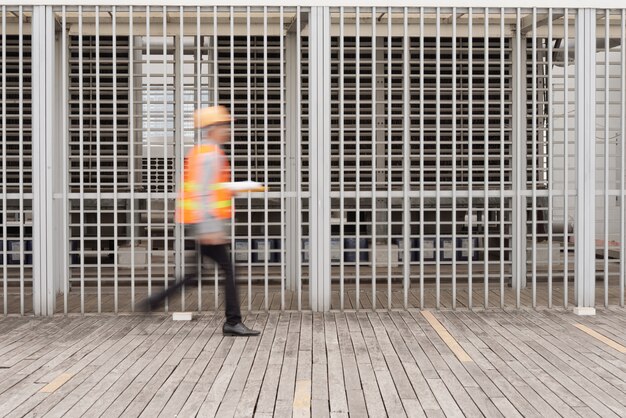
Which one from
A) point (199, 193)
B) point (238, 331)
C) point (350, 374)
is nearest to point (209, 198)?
point (199, 193)

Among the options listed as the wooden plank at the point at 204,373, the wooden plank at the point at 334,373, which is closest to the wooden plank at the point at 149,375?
the wooden plank at the point at 204,373

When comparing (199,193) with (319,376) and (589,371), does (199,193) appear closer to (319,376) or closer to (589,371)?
(319,376)

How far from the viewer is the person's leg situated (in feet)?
18.6

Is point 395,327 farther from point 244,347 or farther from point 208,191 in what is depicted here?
point 208,191

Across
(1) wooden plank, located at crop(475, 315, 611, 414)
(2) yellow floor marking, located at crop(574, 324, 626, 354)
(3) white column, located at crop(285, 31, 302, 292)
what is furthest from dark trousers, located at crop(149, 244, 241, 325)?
(2) yellow floor marking, located at crop(574, 324, 626, 354)

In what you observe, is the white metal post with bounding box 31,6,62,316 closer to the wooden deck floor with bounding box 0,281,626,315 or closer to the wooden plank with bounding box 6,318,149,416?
the wooden deck floor with bounding box 0,281,626,315

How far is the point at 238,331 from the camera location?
5855mm

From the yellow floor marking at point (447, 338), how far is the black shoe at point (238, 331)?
2.01 metres

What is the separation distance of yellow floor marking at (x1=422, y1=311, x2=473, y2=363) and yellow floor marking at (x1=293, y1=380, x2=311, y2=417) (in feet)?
5.18

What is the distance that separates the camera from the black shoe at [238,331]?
5854 mm

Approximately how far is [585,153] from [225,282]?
4.95 metres

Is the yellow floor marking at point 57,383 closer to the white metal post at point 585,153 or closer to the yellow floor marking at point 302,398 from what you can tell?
the yellow floor marking at point 302,398

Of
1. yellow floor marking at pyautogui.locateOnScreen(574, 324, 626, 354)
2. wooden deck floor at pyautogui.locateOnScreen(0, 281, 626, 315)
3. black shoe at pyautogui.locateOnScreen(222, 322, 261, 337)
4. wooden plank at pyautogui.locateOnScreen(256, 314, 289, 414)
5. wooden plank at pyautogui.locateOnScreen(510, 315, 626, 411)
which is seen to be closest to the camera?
wooden plank at pyautogui.locateOnScreen(256, 314, 289, 414)

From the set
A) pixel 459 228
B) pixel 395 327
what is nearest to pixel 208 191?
pixel 395 327
